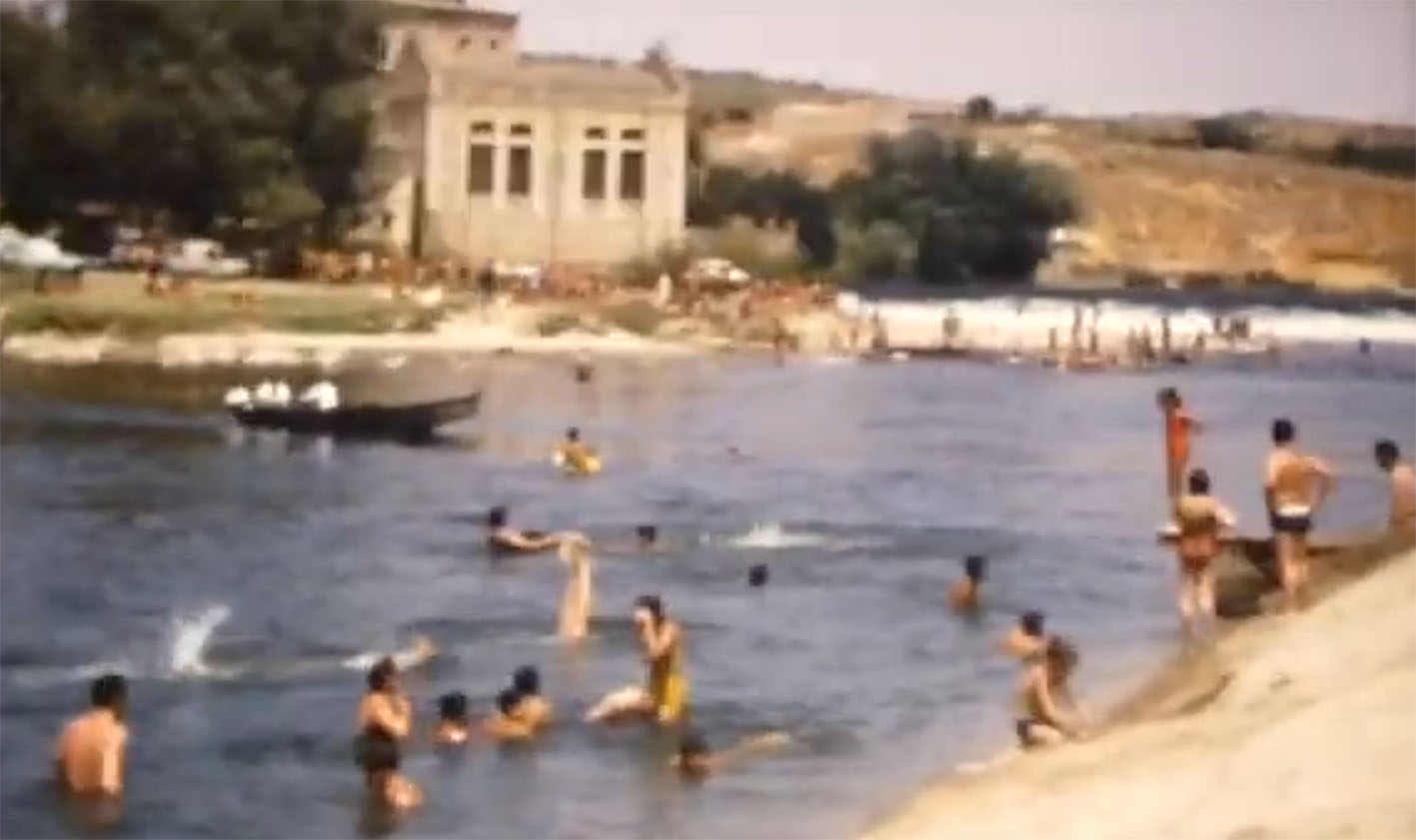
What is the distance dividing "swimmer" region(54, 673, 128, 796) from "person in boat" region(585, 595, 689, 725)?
0.58 meters

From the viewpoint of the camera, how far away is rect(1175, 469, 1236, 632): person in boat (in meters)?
3.15

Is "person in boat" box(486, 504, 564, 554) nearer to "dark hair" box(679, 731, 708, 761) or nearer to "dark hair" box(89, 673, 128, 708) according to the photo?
"dark hair" box(679, 731, 708, 761)

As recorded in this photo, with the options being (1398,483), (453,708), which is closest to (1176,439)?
(1398,483)

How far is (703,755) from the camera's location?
2.95m

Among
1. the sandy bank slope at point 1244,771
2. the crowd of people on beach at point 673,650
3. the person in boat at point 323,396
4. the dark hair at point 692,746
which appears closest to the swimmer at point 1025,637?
the crowd of people on beach at point 673,650

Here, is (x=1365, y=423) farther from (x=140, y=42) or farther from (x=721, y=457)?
(x=140, y=42)

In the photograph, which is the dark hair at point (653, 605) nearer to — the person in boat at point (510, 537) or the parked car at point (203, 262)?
the person in boat at point (510, 537)

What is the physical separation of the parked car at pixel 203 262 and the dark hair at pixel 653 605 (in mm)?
715

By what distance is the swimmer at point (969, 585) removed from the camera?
10.3 feet

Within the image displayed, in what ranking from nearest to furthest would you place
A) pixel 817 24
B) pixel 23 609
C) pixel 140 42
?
pixel 23 609 < pixel 140 42 < pixel 817 24

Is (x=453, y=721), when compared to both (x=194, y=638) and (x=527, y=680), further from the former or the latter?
(x=194, y=638)

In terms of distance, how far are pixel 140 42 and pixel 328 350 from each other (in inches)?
19.0

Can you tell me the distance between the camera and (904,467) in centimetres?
323

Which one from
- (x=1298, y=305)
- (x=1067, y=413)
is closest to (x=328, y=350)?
(x=1067, y=413)
